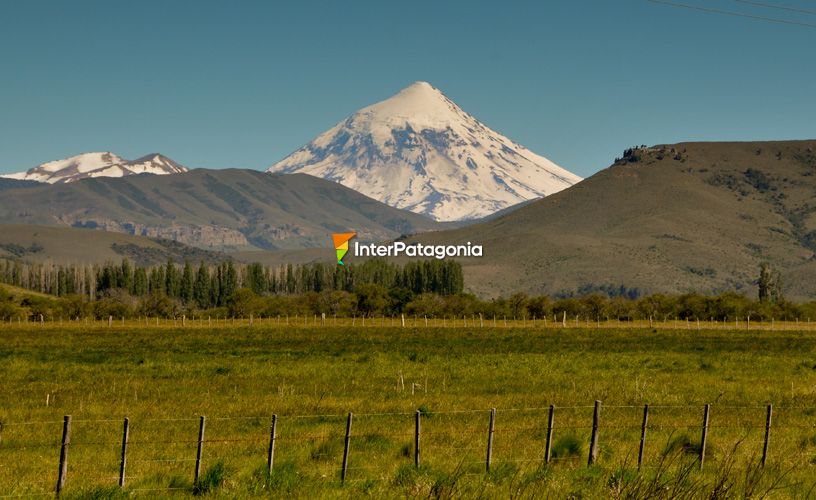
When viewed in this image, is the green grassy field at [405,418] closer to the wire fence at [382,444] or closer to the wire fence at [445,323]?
the wire fence at [382,444]

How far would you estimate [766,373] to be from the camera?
48.3 meters

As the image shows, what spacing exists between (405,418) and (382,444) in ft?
18.3

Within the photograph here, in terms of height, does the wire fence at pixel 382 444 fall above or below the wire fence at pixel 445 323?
below

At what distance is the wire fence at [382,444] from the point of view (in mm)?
21969

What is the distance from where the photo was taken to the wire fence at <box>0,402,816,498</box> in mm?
21969

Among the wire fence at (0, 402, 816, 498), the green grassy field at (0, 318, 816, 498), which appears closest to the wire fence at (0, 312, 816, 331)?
the green grassy field at (0, 318, 816, 498)

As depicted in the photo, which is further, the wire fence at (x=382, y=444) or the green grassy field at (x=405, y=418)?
the wire fence at (x=382, y=444)

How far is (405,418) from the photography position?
32.0m

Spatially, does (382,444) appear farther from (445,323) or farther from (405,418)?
(445,323)

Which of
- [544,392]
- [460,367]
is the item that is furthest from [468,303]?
[544,392]

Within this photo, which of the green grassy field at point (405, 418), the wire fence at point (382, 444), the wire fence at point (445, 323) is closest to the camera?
the green grassy field at point (405, 418)

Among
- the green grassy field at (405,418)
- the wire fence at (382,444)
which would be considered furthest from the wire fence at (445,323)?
the wire fence at (382,444)

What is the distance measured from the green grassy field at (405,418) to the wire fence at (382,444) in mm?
95

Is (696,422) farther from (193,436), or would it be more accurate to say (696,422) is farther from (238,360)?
(238,360)
